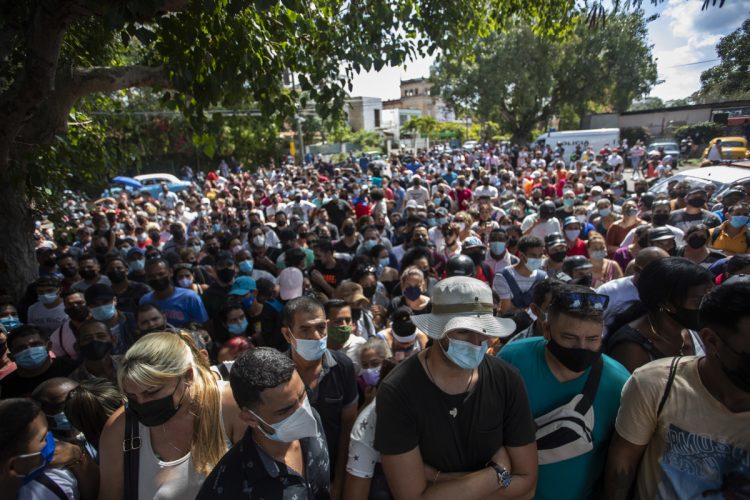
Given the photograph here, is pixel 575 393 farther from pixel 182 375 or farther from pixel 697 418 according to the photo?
pixel 182 375

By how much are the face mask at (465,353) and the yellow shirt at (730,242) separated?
504cm

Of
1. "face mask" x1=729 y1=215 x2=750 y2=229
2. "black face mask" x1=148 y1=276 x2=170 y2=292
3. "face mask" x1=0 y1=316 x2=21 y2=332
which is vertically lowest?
"face mask" x1=0 y1=316 x2=21 y2=332

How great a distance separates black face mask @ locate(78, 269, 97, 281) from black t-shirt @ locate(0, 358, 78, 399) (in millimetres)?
2211

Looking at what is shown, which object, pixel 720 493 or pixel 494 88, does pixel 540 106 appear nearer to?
pixel 494 88

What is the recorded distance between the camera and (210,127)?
444cm

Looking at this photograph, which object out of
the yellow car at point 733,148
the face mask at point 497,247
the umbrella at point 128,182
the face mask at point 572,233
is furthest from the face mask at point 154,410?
the yellow car at point 733,148

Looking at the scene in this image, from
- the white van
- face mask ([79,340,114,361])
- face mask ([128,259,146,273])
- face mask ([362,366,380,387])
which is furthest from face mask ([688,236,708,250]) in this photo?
the white van

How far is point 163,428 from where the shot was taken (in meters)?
2.09

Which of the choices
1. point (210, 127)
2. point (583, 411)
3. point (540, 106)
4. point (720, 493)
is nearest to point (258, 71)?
point (210, 127)

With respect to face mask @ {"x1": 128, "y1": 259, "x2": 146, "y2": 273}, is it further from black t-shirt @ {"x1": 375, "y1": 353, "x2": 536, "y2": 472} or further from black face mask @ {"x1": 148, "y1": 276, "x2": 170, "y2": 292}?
black t-shirt @ {"x1": 375, "y1": 353, "x2": 536, "y2": 472}

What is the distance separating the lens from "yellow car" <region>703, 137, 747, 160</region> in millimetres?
18953

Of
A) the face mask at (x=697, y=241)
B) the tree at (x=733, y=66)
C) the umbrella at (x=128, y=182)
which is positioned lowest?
the umbrella at (x=128, y=182)

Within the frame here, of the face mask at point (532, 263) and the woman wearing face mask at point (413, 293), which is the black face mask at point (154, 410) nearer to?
the woman wearing face mask at point (413, 293)

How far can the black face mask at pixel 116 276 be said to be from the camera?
5.29 m
